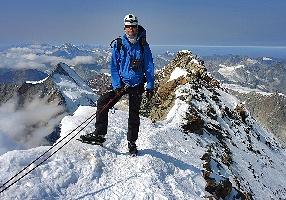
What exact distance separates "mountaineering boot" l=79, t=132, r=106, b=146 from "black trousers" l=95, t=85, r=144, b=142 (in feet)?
0.53

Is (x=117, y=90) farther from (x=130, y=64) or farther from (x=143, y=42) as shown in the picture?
(x=143, y=42)

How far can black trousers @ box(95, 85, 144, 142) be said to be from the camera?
16.1m

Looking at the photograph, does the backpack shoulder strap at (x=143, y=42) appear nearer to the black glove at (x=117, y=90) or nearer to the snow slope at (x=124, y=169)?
the black glove at (x=117, y=90)

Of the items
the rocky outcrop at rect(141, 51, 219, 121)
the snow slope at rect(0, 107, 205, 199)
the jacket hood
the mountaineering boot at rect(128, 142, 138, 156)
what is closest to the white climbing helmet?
the jacket hood

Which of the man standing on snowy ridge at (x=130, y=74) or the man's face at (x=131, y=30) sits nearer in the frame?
the man's face at (x=131, y=30)

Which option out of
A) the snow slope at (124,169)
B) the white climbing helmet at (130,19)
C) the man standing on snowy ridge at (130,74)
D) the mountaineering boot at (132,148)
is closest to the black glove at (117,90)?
the man standing on snowy ridge at (130,74)

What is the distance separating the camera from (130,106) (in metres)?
16.4

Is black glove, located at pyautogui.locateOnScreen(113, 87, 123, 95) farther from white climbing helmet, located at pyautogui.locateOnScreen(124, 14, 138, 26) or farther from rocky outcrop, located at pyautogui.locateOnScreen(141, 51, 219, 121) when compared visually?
rocky outcrop, located at pyautogui.locateOnScreen(141, 51, 219, 121)

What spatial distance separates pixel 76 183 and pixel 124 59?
15.7 feet

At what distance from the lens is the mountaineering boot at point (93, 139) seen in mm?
16578

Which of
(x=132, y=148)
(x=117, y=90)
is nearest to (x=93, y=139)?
(x=132, y=148)

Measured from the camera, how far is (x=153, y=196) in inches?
554

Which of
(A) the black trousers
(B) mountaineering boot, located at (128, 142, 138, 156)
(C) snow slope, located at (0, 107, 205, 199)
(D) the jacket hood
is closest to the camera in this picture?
(C) snow slope, located at (0, 107, 205, 199)

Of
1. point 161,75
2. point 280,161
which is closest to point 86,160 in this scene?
point 280,161
